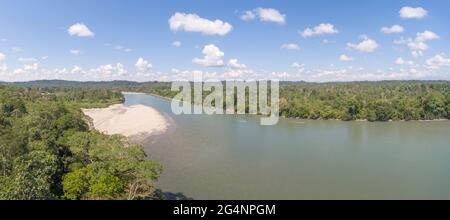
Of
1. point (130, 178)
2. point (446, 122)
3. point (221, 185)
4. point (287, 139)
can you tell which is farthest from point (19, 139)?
point (446, 122)

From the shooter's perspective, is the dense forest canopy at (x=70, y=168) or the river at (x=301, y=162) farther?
the river at (x=301, y=162)

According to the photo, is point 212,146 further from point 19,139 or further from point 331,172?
point 19,139

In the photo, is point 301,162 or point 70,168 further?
point 301,162

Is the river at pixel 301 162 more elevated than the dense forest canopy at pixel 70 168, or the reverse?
the dense forest canopy at pixel 70 168

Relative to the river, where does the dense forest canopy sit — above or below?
above

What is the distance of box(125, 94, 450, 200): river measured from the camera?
1658cm

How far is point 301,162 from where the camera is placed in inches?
859

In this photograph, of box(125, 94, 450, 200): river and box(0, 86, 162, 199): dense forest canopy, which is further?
box(125, 94, 450, 200): river

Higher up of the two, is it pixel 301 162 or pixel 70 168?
pixel 70 168

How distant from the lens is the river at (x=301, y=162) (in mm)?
16578

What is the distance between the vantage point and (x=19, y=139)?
15086 mm
